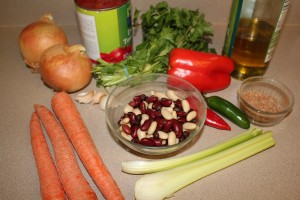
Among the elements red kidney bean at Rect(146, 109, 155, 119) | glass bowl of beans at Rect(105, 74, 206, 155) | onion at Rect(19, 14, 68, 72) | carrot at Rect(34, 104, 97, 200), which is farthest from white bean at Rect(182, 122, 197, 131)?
onion at Rect(19, 14, 68, 72)

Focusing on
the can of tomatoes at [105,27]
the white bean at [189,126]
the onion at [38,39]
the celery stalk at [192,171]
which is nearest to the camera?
the celery stalk at [192,171]

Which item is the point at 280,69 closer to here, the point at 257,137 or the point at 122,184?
the point at 257,137

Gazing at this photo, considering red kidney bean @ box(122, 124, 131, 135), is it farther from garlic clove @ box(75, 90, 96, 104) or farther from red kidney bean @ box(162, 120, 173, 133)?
garlic clove @ box(75, 90, 96, 104)

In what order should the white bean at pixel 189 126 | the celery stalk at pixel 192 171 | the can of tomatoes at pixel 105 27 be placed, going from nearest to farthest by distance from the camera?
1. the celery stalk at pixel 192 171
2. the white bean at pixel 189 126
3. the can of tomatoes at pixel 105 27

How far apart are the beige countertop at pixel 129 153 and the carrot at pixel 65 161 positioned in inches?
1.7

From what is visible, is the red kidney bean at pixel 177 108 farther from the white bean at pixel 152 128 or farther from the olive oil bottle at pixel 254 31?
the olive oil bottle at pixel 254 31

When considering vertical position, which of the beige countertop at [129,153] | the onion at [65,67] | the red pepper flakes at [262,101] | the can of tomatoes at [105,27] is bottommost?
the beige countertop at [129,153]

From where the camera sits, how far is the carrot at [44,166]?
704 millimetres

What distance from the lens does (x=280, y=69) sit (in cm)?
110

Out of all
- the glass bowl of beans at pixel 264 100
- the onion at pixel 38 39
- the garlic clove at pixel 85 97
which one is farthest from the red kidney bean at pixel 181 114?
the onion at pixel 38 39

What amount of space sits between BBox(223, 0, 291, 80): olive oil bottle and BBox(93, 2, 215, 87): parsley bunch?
0.12 meters

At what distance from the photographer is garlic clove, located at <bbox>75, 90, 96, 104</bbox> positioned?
0.95 m

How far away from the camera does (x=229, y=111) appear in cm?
87

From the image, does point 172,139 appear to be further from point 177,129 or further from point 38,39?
point 38,39
